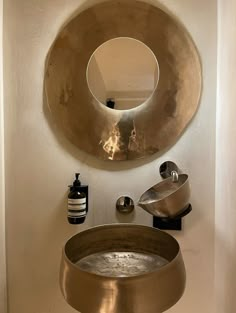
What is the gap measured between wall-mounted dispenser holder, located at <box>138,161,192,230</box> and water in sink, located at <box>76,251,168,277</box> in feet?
0.47

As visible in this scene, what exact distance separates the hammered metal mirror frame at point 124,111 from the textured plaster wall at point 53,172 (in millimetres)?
44

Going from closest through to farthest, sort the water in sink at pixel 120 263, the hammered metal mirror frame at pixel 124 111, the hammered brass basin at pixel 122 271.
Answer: the hammered brass basin at pixel 122 271, the water in sink at pixel 120 263, the hammered metal mirror frame at pixel 124 111

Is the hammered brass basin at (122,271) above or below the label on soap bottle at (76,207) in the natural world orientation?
below

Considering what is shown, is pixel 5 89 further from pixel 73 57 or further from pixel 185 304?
pixel 185 304

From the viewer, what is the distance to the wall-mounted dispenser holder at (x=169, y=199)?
0.98 meters

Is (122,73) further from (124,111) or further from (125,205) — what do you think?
(125,205)

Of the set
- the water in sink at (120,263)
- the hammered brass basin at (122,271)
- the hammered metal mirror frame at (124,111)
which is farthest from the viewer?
the hammered metal mirror frame at (124,111)

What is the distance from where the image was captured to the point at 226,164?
1025 mm

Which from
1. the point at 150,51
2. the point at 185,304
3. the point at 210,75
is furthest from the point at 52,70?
the point at 185,304

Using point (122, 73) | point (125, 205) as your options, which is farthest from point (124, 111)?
point (125, 205)

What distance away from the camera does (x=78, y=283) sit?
77 centimetres

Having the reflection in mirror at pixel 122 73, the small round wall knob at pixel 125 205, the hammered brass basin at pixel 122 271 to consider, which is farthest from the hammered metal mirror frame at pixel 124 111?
the hammered brass basin at pixel 122 271

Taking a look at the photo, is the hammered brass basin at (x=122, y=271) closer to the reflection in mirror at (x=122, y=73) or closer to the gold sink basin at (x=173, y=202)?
the gold sink basin at (x=173, y=202)

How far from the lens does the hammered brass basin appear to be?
734 mm
